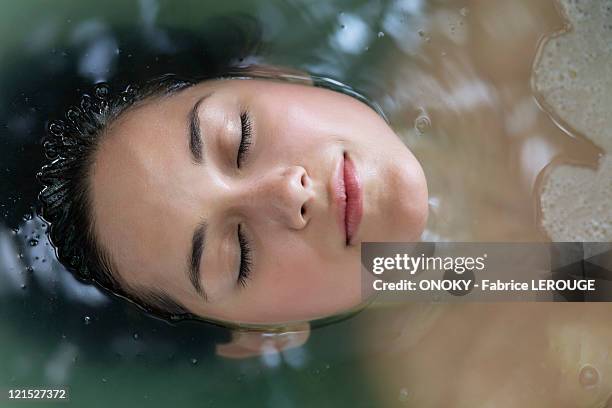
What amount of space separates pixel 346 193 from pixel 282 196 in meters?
0.07

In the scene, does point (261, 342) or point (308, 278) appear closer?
point (308, 278)

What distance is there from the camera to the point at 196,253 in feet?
2.04

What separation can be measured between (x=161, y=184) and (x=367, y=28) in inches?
15.3

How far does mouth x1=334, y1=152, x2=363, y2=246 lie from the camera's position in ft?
2.05

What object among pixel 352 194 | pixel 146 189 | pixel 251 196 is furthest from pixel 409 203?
pixel 146 189

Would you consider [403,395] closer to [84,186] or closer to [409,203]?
[409,203]

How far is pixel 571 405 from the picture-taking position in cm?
78

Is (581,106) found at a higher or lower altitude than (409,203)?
higher

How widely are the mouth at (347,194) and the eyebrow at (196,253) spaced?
0.14m

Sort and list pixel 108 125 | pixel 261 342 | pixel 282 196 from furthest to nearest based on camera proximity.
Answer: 1. pixel 261 342
2. pixel 108 125
3. pixel 282 196

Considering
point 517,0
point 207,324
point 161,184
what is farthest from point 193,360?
point 517,0

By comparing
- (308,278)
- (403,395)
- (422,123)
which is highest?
(422,123)

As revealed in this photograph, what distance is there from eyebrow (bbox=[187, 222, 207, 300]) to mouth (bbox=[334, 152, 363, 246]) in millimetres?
138

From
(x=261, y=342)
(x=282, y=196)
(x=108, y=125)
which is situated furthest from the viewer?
(x=261, y=342)
